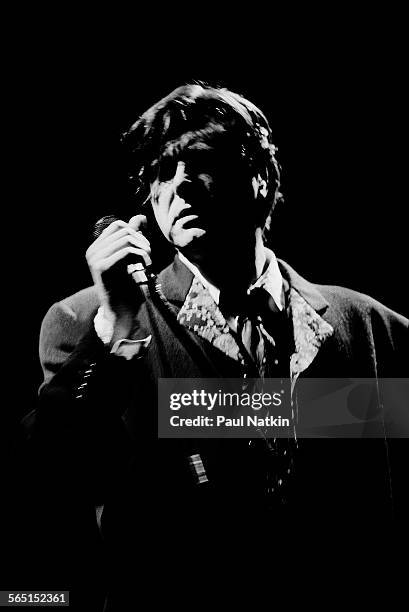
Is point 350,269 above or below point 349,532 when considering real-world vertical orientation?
above

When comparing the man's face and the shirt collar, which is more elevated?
the man's face

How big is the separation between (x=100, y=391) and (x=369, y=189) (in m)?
1.08

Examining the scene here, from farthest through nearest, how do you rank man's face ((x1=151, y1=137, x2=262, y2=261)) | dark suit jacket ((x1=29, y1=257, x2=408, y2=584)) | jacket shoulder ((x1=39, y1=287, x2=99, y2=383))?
man's face ((x1=151, y1=137, x2=262, y2=261)) < jacket shoulder ((x1=39, y1=287, x2=99, y2=383)) < dark suit jacket ((x1=29, y1=257, x2=408, y2=584))

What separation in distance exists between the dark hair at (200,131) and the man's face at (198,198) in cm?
4

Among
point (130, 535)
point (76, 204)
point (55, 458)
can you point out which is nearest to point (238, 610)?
point (130, 535)

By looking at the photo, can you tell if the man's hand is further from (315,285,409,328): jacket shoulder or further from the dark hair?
(315,285,409,328): jacket shoulder

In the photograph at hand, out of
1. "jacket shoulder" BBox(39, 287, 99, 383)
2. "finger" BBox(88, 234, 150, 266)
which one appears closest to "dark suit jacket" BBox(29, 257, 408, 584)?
"jacket shoulder" BBox(39, 287, 99, 383)

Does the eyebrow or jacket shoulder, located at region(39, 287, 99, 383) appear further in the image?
the eyebrow

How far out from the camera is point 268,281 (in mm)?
1776

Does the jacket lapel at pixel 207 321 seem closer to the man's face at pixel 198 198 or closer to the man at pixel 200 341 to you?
the man at pixel 200 341

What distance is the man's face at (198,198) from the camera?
1.75 m

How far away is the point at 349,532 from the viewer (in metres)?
1.67

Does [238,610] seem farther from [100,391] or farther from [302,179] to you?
[302,179]

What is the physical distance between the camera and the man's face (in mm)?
1750
